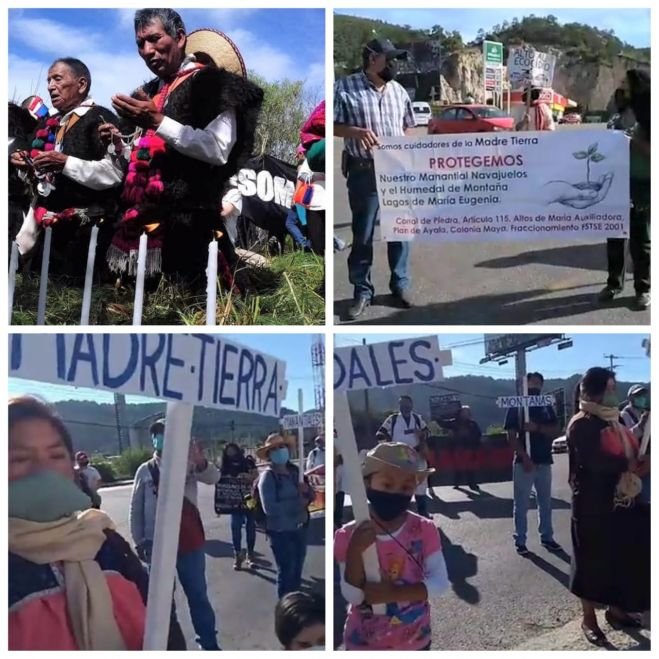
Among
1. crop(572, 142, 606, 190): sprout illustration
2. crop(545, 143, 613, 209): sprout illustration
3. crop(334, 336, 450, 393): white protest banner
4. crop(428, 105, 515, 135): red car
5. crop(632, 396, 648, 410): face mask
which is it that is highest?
crop(428, 105, 515, 135): red car

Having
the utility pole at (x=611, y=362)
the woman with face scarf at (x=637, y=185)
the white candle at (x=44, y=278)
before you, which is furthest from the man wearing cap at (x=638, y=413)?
the white candle at (x=44, y=278)

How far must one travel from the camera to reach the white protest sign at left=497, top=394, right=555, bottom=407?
3096mm

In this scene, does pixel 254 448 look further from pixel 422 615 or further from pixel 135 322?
pixel 422 615

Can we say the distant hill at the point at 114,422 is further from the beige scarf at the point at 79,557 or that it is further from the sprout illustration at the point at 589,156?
the sprout illustration at the point at 589,156

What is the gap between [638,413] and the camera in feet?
10.2

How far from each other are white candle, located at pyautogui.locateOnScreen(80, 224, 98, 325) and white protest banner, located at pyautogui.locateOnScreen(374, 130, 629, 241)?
1.21 meters

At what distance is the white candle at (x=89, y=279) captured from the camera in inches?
126

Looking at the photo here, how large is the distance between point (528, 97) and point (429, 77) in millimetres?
385

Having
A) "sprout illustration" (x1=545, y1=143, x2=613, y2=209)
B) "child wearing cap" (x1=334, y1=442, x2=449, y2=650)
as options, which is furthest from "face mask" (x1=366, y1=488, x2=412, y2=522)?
"sprout illustration" (x1=545, y1=143, x2=613, y2=209)

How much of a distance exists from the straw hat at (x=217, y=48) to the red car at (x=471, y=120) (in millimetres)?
782

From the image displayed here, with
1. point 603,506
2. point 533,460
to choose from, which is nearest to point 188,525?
point 533,460

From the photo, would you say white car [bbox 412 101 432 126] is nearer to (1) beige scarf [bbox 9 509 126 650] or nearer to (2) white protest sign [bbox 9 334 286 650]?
(2) white protest sign [bbox 9 334 286 650]

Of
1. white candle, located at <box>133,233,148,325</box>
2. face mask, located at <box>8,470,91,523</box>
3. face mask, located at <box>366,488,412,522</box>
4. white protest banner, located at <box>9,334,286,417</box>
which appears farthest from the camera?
white candle, located at <box>133,233,148,325</box>

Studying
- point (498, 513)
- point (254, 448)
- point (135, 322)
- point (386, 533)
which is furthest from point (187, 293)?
point (498, 513)
